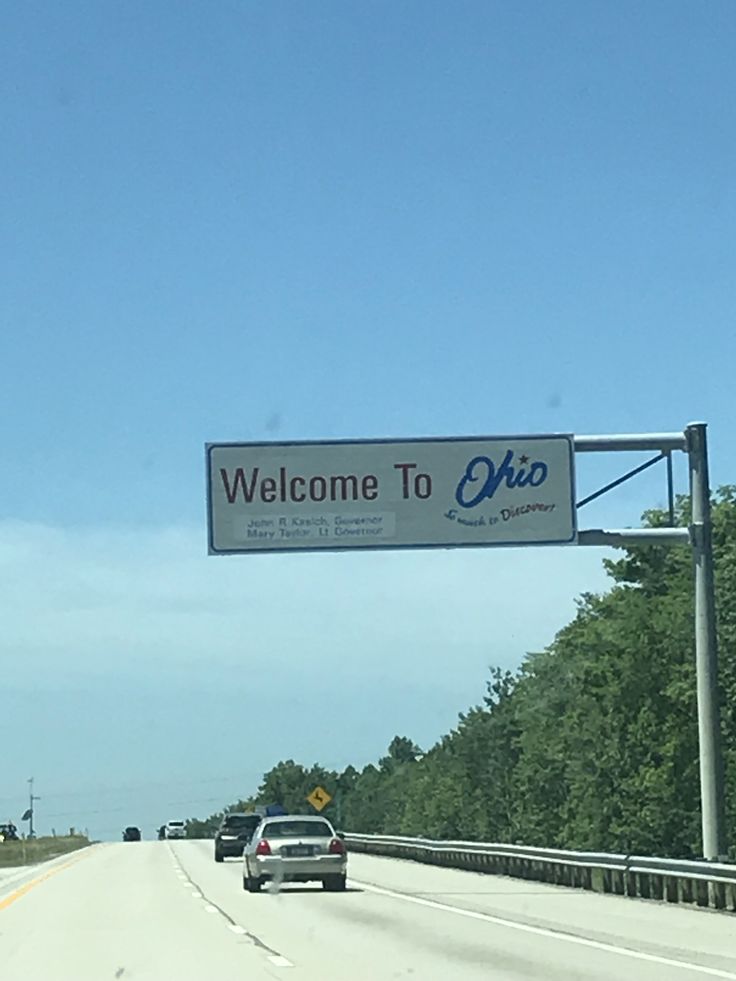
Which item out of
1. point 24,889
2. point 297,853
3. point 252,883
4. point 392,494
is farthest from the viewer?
point 24,889

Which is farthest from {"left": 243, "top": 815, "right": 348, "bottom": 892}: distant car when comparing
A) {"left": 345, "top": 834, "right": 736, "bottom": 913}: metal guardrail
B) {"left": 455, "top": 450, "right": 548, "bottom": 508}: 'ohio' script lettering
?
{"left": 455, "top": 450, "right": 548, "bottom": 508}: 'ohio' script lettering

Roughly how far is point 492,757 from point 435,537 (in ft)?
380

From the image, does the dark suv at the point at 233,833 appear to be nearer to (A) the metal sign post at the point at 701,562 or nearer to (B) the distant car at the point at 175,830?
(A) the metal sign post at the point at 701,562

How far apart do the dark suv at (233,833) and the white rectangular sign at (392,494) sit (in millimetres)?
31440

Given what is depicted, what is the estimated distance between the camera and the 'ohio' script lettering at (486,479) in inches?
1259

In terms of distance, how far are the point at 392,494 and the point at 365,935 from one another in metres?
10.5

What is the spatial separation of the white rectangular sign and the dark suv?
31440 mm

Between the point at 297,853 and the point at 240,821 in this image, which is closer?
the point at 297,853

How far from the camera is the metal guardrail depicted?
26.5 m

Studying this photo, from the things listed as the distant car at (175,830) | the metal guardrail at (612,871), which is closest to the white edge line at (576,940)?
the metal guardrail at (612,871)

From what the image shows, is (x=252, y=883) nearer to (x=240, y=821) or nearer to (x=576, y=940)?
(x=576, y=940)

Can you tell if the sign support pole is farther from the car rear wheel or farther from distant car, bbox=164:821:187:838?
distant car, bbox=164:821:187:838

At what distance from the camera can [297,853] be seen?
1377 inches

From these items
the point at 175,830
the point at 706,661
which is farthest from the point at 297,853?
the point at 175,830
